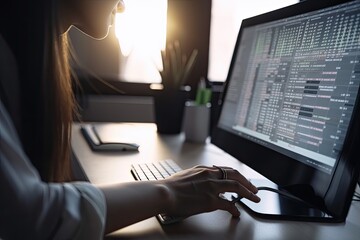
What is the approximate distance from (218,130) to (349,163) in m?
0.53

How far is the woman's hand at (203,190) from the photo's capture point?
0.61 metres

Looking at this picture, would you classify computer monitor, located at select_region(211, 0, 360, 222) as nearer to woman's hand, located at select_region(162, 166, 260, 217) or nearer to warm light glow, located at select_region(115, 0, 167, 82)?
woman's hand, located at select_region(162, 166, 260, 217)

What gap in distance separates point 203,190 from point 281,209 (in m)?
0.15

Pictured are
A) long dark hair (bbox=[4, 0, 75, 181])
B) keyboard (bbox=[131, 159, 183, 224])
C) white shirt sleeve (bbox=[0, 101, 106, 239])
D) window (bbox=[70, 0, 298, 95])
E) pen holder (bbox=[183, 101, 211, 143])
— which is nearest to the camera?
white shirt sleeve (bbox=[0, 101, 106, 239])

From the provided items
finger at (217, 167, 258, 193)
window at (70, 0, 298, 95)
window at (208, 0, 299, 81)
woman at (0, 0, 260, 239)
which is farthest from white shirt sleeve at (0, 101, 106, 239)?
window at (208, 0, 299, 81)

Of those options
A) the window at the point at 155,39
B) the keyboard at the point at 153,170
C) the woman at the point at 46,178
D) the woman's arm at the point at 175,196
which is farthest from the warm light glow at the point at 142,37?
the woman's arm at the point at 175,196

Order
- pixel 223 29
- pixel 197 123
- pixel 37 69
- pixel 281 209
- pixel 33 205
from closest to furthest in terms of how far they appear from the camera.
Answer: pixel 33 205 < pixel 37 69 < pixel 281 209 < pixel 197 123 < pixel 223 29

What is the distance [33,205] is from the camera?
42cm

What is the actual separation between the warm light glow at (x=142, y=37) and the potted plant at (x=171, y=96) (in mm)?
394

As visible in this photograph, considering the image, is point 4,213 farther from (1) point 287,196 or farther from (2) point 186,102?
(2) point 186,102

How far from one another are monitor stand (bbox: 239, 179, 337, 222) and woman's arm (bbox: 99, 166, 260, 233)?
0.07ft

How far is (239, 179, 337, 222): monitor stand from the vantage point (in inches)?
25.6

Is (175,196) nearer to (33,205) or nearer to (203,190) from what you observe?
(203,190)

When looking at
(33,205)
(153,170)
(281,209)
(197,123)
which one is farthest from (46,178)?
(197,123)
